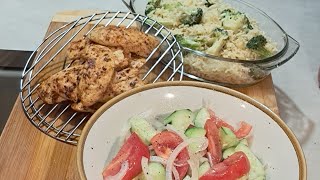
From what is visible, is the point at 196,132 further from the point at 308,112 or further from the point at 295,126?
the point at 308,112

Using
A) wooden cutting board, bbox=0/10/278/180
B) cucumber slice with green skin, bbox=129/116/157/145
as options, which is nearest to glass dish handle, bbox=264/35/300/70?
cucumber slice with green skin, bbox=129/116/157/145

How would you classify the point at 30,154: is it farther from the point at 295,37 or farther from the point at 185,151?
the point at 295,37

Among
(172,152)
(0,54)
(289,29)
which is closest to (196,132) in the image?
(172,152)

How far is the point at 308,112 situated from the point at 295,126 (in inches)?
4.4

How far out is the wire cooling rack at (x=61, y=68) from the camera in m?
1.13

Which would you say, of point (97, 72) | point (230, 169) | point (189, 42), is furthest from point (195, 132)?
point (189, 42)

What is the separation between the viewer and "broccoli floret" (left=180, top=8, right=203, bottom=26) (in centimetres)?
138

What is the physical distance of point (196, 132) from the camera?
36.2 inches

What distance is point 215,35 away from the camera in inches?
52.2

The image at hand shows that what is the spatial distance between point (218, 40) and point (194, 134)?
444 mm

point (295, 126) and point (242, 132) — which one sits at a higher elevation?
point (242, 132)

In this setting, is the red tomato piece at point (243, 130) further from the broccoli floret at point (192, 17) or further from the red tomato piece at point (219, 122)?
the broccoli floret at point (192, 17)

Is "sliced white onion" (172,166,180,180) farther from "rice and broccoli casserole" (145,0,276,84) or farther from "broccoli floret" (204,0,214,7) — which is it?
"broccoli floret" (204,0,214,7)

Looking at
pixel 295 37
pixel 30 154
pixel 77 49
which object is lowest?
pixel 295 37
